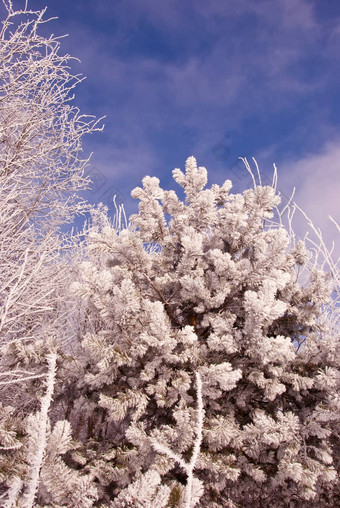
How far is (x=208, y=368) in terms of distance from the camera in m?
2.93

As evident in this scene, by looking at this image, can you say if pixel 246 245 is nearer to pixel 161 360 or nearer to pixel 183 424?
pixel 161 360

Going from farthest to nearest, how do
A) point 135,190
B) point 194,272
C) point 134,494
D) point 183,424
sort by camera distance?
point 135,190 < point 194,272 < point 183,424 < point 134,494

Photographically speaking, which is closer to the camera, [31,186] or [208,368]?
[208,368]

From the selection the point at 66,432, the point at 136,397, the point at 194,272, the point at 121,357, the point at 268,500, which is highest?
the point at 194,272

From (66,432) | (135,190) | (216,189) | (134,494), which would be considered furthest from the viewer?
(216,189)

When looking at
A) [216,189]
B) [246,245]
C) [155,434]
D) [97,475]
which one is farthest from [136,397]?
[216,189]

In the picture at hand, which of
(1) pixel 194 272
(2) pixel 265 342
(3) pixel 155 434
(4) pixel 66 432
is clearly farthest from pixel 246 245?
(4) pixel 66 432

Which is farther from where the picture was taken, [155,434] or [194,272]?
[194,272]

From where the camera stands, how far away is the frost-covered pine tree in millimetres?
2811

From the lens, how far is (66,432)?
7.83 feet

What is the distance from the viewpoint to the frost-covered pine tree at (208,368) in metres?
2.81

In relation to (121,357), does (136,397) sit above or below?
below

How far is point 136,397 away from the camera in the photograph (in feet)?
9.48

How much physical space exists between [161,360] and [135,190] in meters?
1.82
